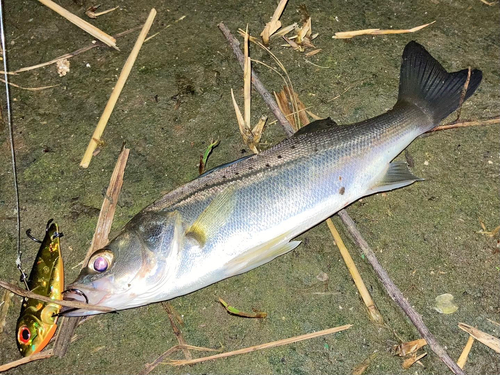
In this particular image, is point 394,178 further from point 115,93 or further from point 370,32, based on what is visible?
point 115,93

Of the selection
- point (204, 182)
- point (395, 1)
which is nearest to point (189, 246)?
point (204, 182)

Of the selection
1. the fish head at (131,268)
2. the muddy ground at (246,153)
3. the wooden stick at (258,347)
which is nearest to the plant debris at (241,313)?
the muddy ground at (246,153)

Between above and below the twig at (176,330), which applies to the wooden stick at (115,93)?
above

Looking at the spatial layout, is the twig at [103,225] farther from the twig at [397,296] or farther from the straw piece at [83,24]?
the twig at [397,296]

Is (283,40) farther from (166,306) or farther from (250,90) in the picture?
(166,306)

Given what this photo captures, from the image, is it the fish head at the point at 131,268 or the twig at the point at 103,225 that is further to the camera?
the twig at the point at 103,225

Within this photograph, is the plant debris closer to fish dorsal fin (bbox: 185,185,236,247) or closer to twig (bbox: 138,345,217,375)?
twig (bbox: 138,345,217,375)
